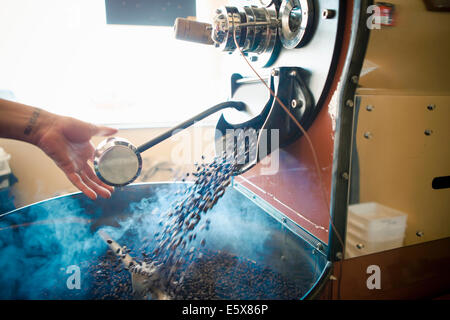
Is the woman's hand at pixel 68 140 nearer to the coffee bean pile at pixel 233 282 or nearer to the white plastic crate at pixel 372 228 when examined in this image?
the coffee bean pile at pixel 233 282

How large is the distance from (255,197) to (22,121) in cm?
74

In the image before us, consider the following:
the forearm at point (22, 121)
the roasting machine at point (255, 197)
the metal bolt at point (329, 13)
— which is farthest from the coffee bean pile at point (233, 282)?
the metal bolt at point (329, 13)

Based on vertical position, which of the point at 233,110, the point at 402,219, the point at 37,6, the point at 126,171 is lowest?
the point at 402,219

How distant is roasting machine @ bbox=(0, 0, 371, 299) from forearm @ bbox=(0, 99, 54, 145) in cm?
18

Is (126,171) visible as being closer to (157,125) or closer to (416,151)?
(416,151)

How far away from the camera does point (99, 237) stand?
0.97 meters

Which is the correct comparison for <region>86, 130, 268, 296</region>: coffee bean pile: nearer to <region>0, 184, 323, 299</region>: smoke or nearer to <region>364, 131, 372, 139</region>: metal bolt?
<region>0, 184, 323, 299</region>: smoke

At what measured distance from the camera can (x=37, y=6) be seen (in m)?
1.83

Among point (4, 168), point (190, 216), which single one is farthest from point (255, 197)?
point (4, 168)

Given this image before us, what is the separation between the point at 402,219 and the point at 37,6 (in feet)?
7.81

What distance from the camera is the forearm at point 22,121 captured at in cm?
65
